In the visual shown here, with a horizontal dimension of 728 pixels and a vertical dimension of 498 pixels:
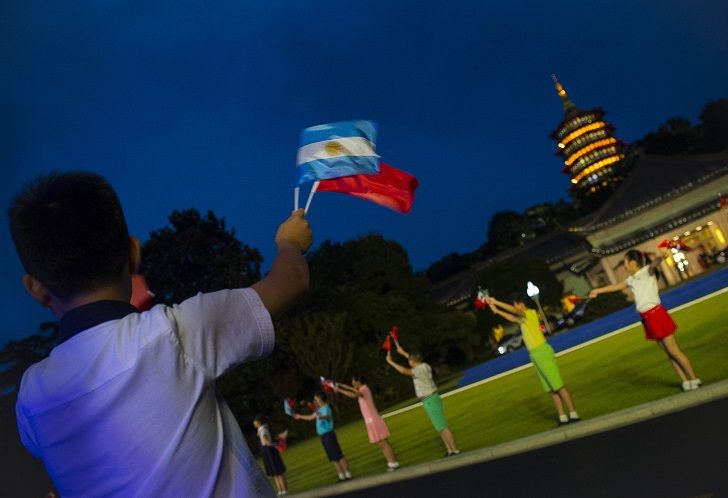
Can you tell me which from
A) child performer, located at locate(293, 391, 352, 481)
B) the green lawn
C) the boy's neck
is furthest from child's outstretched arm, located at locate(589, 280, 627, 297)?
the boy's neck

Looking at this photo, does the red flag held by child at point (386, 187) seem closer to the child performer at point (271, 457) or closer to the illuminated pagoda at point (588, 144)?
the child performer at point (271, 457)

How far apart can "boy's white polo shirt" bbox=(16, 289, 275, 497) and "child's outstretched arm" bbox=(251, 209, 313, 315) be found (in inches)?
3.4

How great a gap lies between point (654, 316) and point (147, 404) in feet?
32.6

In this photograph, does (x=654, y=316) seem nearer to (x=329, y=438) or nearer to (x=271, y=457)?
(x=329, y=438)

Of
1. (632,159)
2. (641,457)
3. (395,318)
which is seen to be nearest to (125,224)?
(641,457)

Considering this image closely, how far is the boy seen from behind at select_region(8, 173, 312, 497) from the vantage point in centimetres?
175

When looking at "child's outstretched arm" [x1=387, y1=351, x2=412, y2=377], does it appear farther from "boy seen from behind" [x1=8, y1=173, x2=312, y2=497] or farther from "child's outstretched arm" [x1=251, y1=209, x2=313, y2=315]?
"boy seen from behind" [x1=8, y1=173, x2=312, y2=497]

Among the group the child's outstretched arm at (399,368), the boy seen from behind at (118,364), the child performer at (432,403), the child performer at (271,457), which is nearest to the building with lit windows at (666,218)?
the child's outstretched arm at (399,368)

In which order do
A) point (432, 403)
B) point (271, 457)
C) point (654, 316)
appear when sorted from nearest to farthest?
point (654, 316) < point (432, 403) < point (271, 457)

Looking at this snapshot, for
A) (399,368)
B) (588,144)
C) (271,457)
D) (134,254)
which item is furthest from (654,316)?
(588,144)

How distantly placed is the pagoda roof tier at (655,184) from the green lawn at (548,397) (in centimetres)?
2836

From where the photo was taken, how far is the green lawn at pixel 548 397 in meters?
12.7

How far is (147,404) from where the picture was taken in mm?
1748

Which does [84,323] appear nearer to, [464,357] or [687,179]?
[464,357]
